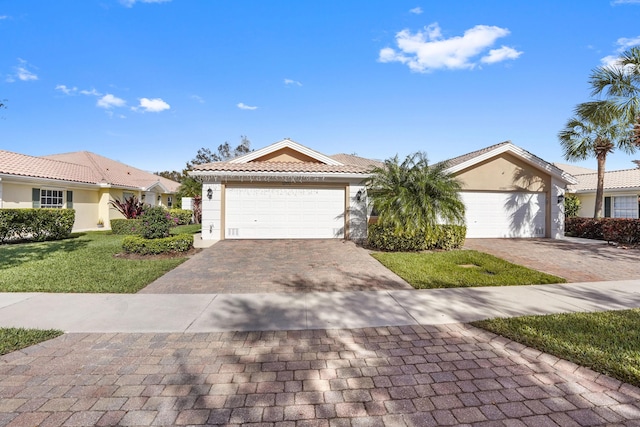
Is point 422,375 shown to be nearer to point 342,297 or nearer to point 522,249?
point 342,297

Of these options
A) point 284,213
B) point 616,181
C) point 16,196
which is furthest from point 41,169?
point 616,181

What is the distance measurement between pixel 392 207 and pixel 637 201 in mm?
17711

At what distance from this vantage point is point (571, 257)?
8.83 metres

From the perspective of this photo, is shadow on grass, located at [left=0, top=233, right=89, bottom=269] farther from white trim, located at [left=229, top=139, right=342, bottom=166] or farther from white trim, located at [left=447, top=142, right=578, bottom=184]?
white trim, located at [left=447, top=142, right=578, bottom=184]

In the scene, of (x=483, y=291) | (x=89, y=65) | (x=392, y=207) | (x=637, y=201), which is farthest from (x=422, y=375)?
(x=637, y=201)

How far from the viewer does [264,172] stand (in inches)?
464

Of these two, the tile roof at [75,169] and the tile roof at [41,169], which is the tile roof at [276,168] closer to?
the tile roof at [41,169]

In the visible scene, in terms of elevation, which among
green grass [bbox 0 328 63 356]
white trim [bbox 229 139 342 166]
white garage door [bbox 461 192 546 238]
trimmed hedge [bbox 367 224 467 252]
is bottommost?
green grass [bbox 0 328 63 356]

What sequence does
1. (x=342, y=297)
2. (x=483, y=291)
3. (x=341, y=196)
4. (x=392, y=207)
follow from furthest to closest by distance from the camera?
(x=341, y=196) < (x=392, y=207) < (x=483, y=291) < (x=342, y=297)

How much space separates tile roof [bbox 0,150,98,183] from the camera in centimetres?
1390

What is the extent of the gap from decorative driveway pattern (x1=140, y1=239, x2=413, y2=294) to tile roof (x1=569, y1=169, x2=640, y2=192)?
17.3 meters

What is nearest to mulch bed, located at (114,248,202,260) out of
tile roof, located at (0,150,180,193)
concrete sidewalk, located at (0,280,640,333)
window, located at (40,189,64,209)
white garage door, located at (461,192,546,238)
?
concrete sidewalk, located at (0,280,640,333)

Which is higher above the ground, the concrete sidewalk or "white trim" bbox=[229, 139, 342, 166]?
"white trim" bbox=[229, 139, 342, 166]

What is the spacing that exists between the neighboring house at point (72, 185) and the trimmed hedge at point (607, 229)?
88.3ft
